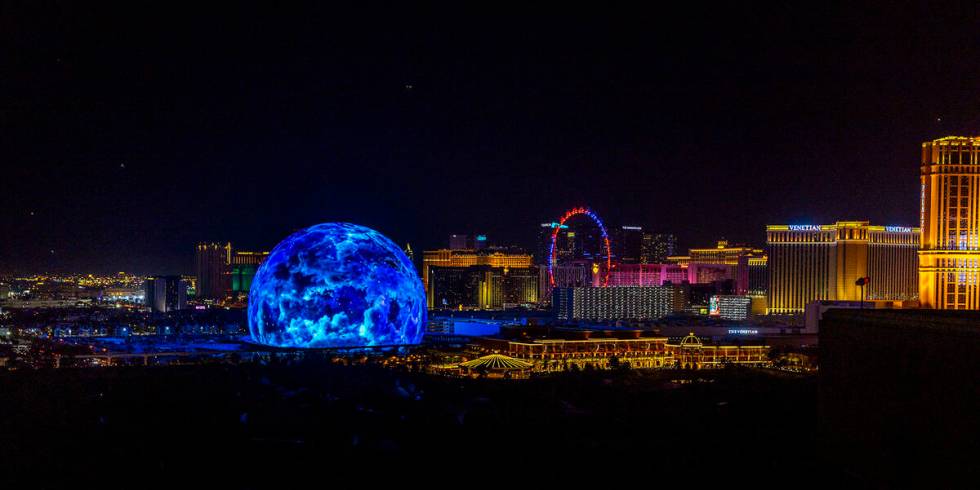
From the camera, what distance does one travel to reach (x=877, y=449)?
55.9ft

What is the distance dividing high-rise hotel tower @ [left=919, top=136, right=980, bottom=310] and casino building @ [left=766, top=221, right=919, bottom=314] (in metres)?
37.2

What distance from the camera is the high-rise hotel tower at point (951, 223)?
51.1 meters

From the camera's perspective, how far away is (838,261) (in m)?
90.3

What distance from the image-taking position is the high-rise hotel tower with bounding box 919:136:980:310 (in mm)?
51062

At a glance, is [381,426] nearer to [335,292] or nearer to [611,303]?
[335,292]

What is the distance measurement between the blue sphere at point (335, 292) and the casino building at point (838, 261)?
67471 mm

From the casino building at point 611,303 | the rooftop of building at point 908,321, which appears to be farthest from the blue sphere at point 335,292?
the casino building at point 611,303

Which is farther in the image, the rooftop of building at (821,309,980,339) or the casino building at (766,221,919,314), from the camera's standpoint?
the casino building at (766,221,919,314)

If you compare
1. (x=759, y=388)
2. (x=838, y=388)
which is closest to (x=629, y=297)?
(x=759, y=388)

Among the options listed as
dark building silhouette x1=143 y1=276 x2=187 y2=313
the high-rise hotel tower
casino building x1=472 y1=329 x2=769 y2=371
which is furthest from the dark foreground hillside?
dark building silhouette x1=143 y1=276 x2=187 y2=313

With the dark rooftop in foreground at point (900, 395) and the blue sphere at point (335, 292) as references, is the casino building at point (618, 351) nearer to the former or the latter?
the blue sphere at point (335, 292)

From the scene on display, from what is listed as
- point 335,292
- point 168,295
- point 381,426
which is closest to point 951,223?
point 335,292

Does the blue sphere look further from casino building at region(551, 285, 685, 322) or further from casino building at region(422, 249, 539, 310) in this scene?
casino building at region(422, 249, 539, 310)

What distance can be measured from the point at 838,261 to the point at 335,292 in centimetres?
7132
